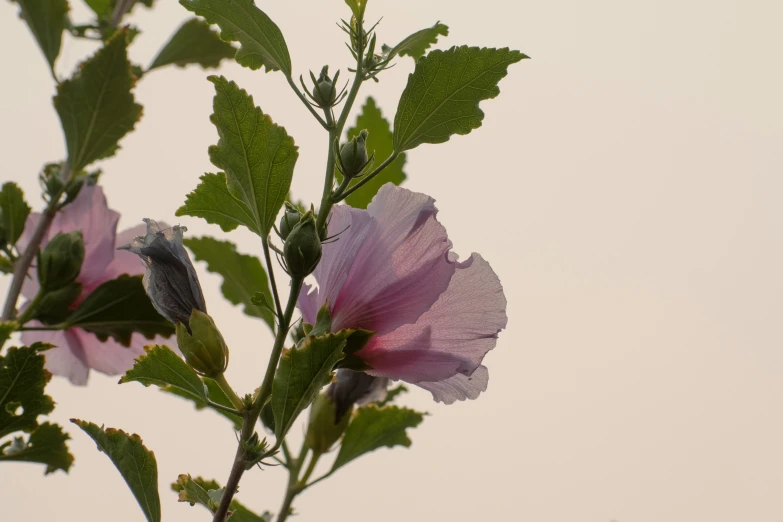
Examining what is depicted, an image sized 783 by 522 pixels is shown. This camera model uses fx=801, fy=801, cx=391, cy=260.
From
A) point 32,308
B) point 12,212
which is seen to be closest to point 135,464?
point 32,308

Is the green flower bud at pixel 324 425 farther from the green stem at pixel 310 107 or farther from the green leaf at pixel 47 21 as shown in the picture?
the green leaf at pixel 47 21

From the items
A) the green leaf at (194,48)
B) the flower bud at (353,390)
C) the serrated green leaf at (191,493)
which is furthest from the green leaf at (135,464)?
the green leaf at (194,48)

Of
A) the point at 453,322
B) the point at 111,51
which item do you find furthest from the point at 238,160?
the point at 111,51

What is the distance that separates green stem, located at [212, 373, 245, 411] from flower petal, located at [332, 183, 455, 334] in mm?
138

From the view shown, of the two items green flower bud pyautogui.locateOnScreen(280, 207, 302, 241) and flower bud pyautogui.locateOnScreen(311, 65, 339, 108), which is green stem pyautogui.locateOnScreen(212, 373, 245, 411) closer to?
green flower bud pyautogui.locateOnScreen(280, 207, 302, 241)

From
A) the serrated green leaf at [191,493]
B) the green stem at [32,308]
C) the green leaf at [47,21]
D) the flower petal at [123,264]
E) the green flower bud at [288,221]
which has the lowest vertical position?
the serrated green leaf at [191,493]

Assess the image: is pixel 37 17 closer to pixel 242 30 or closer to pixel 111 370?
pixel 111 370

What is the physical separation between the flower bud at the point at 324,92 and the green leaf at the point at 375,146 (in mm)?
371

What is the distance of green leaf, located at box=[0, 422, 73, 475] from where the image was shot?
4.48 feet

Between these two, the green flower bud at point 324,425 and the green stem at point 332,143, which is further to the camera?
the green flower bud at point 324,425

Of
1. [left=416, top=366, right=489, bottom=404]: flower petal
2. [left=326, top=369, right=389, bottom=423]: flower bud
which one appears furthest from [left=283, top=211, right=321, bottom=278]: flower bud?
[left=326, top=369, right=389, bottom=423]: flower bud

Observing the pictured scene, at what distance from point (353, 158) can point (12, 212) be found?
912mm

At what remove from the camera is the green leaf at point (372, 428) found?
4.83 ft

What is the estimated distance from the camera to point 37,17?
5.58 ft
